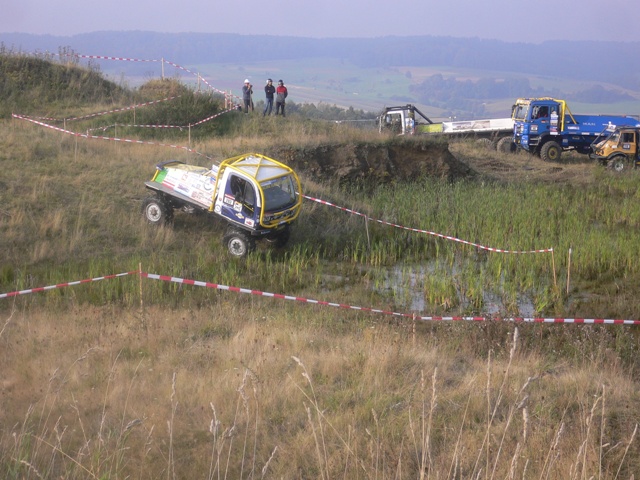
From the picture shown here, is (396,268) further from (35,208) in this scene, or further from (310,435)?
(310,435)

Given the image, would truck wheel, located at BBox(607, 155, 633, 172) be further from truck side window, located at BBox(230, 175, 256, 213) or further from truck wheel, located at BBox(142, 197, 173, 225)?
truck wheel, located at BBox(142, 197, 173, 225)

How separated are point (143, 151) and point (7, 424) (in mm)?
14056

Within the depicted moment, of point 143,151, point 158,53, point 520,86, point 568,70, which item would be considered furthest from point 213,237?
point 568,70

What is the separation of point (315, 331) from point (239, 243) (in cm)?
502

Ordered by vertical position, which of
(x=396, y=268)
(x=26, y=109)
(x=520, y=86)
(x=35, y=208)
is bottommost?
(x=396, y=268)

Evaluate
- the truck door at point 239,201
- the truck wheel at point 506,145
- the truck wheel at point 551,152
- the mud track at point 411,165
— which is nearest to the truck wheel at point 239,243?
the truck door at point 239,201

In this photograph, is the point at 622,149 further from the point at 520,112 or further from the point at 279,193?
the point at 279,193

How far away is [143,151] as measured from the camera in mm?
19031

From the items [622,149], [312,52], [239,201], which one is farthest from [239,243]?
[312,52]

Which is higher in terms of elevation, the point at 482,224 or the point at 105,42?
the point at 105,42

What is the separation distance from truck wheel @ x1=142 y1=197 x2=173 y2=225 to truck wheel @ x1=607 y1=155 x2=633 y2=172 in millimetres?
17131

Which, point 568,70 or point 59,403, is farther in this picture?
point 568,70

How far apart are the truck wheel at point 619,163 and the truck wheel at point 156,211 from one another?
56.2 feet

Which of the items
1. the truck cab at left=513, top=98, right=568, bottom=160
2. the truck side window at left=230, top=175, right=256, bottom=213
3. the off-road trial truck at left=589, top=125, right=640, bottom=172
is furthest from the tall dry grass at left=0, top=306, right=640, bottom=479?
the truck cab at left=513, top=98, right=568, bottom=160
